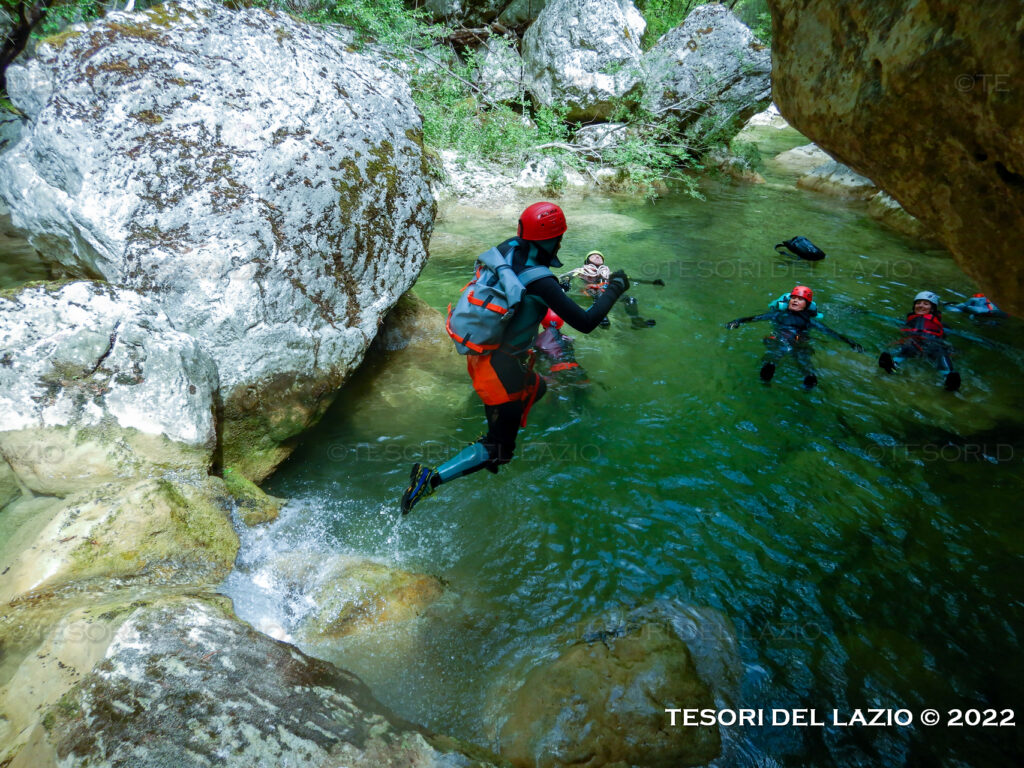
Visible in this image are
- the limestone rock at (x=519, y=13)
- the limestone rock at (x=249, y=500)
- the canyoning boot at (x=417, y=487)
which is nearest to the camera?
the limestone rock at (x=249, y=500)

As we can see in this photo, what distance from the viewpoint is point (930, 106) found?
2770mm

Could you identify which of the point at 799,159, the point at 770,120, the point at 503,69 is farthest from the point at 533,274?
the point at 770,120

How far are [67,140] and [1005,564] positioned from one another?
8.28 metres

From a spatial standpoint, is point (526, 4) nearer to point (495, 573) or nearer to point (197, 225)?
point (197, 225)

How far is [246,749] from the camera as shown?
2.07 metres

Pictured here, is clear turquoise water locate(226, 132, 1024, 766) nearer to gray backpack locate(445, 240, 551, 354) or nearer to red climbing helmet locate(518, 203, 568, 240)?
gray backpack locate(445, 240, 551, 354)

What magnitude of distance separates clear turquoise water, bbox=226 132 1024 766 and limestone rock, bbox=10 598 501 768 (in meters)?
0.63

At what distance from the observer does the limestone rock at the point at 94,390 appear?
3.37 metres

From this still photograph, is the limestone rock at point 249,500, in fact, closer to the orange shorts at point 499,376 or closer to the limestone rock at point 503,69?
the orange shorts at point 499,376

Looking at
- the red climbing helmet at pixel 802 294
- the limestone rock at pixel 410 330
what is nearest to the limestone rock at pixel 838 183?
the red climbing helmet at pixel 802 294

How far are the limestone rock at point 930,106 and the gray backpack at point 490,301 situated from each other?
2.21 metres

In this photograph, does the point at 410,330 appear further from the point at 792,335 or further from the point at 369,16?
the point at 369,16

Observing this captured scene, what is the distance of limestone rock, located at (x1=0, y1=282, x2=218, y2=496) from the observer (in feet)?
11.1

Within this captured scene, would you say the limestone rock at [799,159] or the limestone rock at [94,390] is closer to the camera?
the limestone rock at [94,390]
